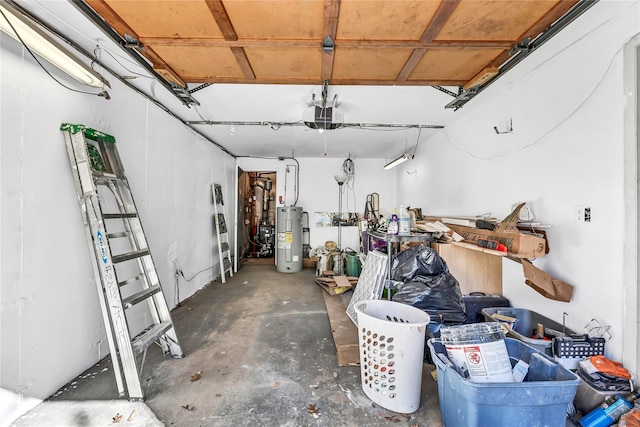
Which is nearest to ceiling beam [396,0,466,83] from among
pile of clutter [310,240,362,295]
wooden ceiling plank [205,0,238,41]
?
wooden ceiling plank [205,0,238,41]

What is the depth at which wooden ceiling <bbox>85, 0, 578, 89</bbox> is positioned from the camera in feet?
4.65

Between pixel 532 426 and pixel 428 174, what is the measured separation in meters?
3.48

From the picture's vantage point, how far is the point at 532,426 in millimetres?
1171

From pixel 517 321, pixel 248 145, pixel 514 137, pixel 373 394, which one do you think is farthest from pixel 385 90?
pixel 248 145

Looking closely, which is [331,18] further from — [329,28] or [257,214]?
[257,214]

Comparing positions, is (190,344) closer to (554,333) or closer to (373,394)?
(373,394)

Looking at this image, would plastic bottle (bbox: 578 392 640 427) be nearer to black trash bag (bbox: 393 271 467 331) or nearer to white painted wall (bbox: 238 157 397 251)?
black trash bag (bbox: 393 271 467 331)

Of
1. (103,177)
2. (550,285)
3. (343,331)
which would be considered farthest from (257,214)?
(550,285)

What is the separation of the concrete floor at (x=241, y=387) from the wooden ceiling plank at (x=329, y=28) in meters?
2.37

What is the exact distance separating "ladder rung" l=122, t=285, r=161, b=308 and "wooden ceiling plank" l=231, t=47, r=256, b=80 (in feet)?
6.16

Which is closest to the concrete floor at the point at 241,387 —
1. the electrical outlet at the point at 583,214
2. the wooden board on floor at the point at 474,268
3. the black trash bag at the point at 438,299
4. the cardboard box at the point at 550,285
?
the black trash bag at the point at 438,299

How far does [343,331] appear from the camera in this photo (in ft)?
8.34

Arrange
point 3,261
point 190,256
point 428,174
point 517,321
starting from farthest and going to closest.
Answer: point 428,174 < point 190,256 < point 517,321 < point 3,261

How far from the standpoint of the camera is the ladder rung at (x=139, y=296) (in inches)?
68.2
